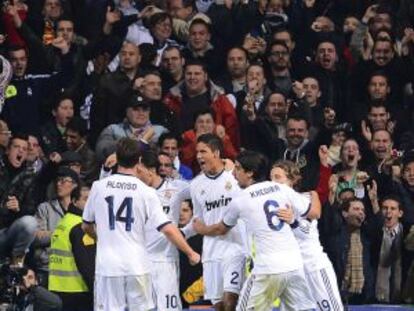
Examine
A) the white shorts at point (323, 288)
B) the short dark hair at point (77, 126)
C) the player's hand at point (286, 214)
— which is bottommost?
the white shorts at point (323, 288)

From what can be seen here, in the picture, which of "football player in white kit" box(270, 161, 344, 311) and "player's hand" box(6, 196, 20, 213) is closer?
"football player in white kit" box(270, 161, 344, 311)

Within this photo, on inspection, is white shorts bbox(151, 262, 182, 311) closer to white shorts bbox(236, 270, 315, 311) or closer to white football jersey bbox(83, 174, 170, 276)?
white shorts bbox(236, 270, 315, 311)

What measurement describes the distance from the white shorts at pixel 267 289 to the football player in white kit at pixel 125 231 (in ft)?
3.25

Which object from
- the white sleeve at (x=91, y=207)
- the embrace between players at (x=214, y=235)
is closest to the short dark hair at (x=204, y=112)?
the embrace between players at (x=214, y=235)

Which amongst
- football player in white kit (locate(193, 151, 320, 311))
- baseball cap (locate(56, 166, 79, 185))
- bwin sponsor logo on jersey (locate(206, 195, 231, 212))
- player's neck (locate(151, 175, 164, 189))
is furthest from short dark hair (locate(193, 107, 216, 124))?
football player in white kit (locate(193, 151, 320, 311))

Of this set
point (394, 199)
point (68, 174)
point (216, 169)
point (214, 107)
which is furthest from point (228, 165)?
point (214, 107)

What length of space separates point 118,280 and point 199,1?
378 inches

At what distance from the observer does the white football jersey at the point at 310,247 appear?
19.8 meters

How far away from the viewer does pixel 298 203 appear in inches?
738

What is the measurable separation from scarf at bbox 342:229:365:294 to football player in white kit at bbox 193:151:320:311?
3975 millimetres

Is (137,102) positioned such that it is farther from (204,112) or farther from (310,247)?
(310,247)

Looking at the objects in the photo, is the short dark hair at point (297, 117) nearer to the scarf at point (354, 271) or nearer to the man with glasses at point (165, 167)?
the scarf at point (354, 271)

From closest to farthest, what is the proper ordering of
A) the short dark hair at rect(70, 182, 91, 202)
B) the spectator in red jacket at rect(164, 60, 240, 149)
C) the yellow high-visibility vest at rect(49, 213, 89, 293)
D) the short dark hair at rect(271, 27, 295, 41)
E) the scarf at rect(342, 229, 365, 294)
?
the yellow high-visibility vest at rect(49, 213, 89, 293) < the short dark hair at rect(70, 182, 91, 202) < the scarf at rect(342, 229, 365, 294) < the spectator in red jacket at rect(164, 60, 240, 149) < the short dark hair at rect(271, 27, 295, 41)

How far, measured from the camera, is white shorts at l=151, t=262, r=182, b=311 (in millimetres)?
19844
